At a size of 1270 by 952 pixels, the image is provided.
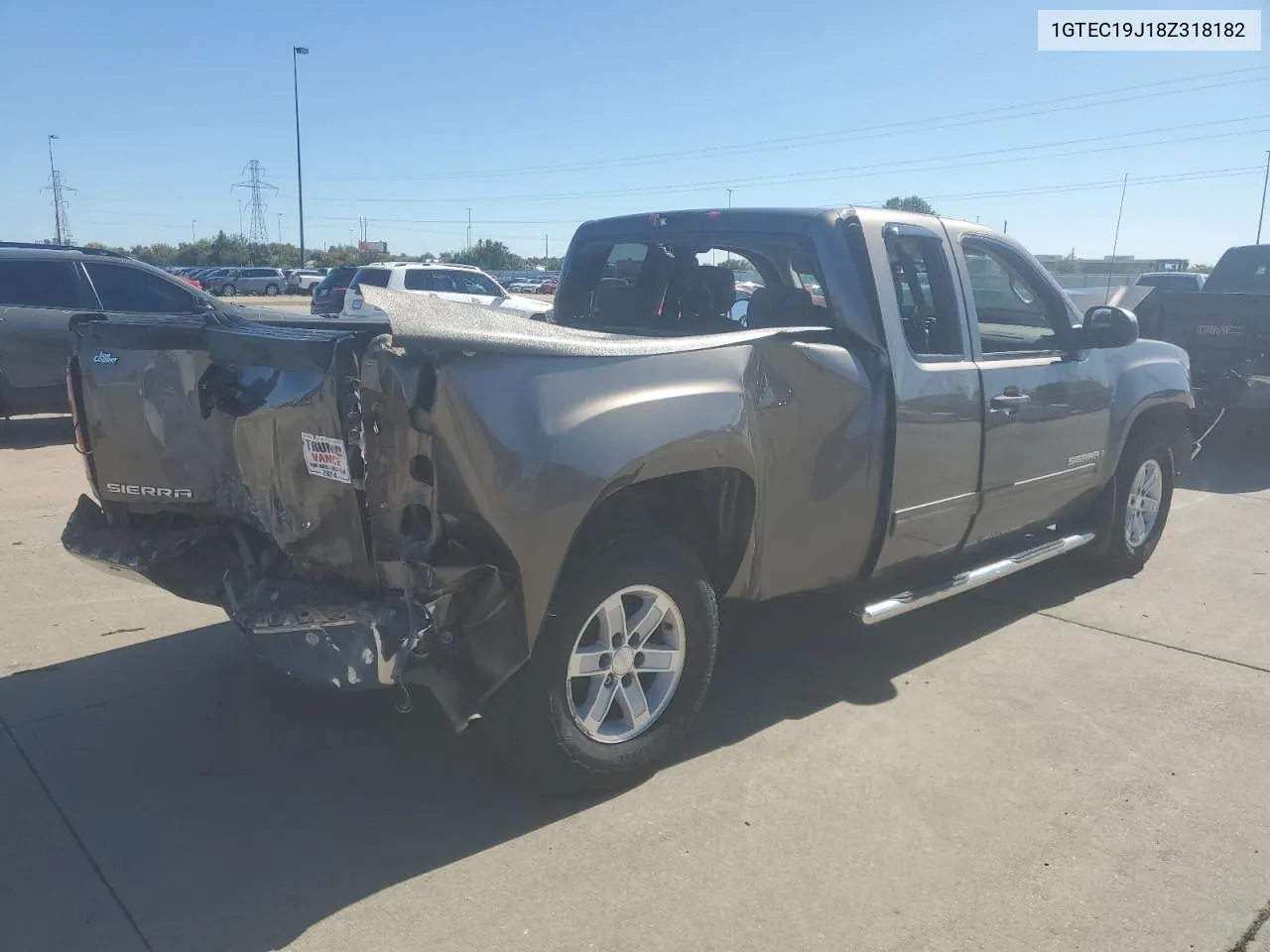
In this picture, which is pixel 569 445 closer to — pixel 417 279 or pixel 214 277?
pixel 417 279

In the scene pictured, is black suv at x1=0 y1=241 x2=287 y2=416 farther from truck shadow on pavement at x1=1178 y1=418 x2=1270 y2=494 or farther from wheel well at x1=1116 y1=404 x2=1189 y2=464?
truck shadow on pavement at x1=1178 y1=418 x2=1270 y2=494

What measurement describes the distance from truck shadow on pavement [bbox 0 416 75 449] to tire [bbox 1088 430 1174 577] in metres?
8.74

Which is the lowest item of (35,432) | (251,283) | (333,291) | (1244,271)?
(251,283)

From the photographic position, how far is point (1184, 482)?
31.4 feet

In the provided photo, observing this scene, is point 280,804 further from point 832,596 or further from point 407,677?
point 832,596

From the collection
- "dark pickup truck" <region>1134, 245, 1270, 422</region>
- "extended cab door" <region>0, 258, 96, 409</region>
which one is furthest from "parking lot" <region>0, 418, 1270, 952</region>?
"dark pickup truck" <region>1134, 245, 1270, 422</region>

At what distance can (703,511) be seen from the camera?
12.8 ft

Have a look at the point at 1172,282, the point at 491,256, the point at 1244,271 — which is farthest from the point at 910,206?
the point at 491,256

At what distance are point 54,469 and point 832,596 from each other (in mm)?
7019

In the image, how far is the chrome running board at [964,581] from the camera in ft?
14.2

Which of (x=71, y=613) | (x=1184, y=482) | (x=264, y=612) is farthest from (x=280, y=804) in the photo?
(x=1184, y=482)

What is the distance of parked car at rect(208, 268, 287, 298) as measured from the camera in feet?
174

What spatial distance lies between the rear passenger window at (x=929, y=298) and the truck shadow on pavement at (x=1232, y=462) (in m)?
5.79

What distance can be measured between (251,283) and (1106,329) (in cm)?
5382
